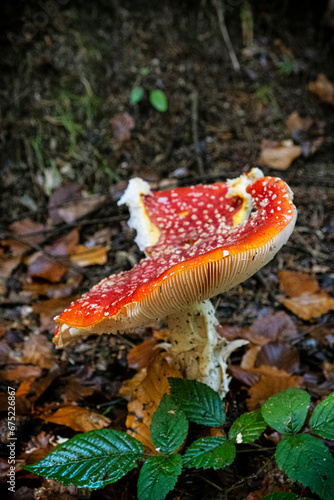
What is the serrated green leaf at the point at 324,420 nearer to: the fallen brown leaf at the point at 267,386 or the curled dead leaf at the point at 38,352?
the fallen brown leaf at the point at 267,386

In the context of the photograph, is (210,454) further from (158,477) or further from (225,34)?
(225,34)

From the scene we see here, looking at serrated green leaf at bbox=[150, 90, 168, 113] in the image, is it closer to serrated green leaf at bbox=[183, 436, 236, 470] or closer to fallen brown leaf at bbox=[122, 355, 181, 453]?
fallen brown leaf at bbox=[122, 355, 181, 453]

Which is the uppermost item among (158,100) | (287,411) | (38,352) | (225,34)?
(225,34)

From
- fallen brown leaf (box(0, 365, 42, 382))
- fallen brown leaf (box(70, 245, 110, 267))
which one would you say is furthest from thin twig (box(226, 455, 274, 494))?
fallen brown leaf (box(70, 245, 110, 267))

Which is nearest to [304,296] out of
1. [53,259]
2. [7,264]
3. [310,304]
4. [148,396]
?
[310,304]

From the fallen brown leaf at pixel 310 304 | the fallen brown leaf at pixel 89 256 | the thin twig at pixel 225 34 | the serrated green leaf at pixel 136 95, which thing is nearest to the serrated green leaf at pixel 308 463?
the fallen brown leaf at pixel 310 304

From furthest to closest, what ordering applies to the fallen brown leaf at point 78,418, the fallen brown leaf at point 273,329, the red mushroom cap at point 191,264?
the fallen brown leaf at point 273,329 < the fallen brown leaf at point 78,418 < the red mushroom cap at point 191,264
